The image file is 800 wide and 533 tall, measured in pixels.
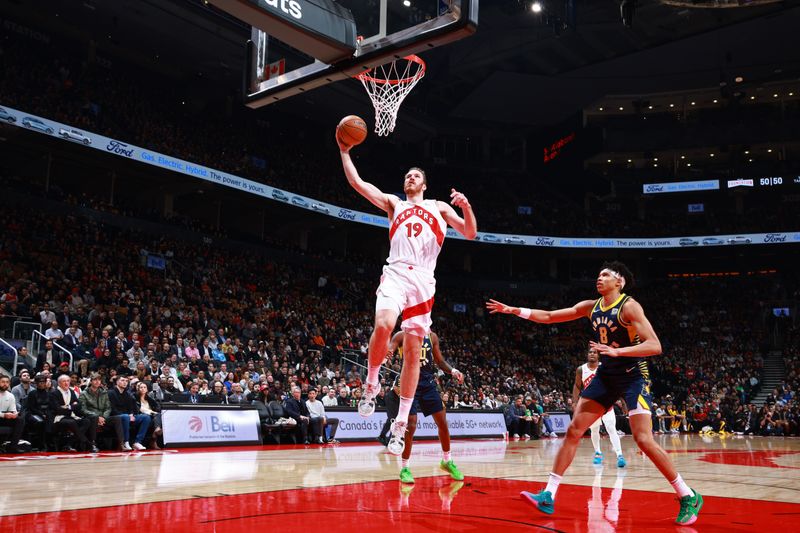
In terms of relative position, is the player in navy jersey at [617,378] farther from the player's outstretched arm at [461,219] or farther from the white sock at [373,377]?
the white sock at [373,377]

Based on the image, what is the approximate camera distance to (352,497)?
5.75m

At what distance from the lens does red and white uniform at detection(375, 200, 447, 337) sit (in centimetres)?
596

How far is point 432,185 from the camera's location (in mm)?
40188

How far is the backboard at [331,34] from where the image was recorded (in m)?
6.95

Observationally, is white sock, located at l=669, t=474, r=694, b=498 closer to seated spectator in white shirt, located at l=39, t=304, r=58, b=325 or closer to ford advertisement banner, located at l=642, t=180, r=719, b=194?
seated spectator in white shirt, located at l=39, t=304, r=58, b=325

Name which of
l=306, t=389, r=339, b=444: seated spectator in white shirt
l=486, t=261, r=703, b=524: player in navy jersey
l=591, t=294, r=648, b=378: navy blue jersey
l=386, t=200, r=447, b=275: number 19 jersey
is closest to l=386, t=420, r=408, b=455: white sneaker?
l=486, t=261, r=703, b=524: player in navy jersey

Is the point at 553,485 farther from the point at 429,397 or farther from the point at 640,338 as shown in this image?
the point at 429,397

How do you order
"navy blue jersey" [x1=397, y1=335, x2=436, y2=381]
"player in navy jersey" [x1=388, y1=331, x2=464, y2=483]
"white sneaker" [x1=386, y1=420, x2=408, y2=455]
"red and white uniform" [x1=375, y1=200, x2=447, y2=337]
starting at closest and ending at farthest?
"white sneaker" [x1=386, y1=420, x2=408, y2=455]
"red and white uniform" [x1=375, y1=200, x2=447, y2=337]
"player in navy jersey" [x1=388, y1=331, x2=464, y2=483]
"navy blue jersey" [x1=397, y1=335, x2=436, y2=381]

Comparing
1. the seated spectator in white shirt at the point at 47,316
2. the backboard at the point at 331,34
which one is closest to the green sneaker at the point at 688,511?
the backboard at the point at 331,34

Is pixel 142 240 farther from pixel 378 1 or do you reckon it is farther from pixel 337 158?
pixel 378 1

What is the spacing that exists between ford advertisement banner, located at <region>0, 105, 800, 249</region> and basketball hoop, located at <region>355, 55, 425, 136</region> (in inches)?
556

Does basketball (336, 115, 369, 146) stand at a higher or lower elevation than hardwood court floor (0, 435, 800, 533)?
higher

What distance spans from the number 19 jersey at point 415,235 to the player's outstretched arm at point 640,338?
1.63m

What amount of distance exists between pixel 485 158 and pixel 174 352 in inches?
1189
